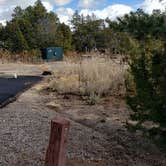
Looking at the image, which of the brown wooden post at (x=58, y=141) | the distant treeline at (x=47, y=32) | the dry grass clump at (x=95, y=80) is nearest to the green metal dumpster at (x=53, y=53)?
the distant treeline at (x=47, y=32)

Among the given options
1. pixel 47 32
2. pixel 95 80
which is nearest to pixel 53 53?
pixel 47 32

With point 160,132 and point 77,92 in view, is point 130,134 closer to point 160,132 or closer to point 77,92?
point 160,132

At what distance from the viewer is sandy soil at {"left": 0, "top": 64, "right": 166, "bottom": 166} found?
6.92 m

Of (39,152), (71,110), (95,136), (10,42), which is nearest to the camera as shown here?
(39,152)

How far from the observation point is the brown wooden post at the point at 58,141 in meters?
4.34

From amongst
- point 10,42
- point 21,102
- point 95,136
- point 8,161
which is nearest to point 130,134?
point 95,136

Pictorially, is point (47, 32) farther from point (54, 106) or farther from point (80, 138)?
point (80, 138)

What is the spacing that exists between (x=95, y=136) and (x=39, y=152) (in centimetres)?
140

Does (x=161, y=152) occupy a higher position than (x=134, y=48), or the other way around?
(x=134, y=48)

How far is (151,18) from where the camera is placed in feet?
29.0

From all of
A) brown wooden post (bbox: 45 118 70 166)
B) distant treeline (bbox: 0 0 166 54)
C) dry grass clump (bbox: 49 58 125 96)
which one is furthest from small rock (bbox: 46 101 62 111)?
distant treeline (bbox: 0 0 166 54)

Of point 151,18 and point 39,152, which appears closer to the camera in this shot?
point 39,152

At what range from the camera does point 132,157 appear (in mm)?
7238

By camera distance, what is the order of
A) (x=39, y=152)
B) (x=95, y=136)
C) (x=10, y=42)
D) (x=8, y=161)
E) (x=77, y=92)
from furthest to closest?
(x=10, y=42) → (x=77, y=92) → (x=95, y=136) → (x=39, y=152) → (x=8, y=161)
